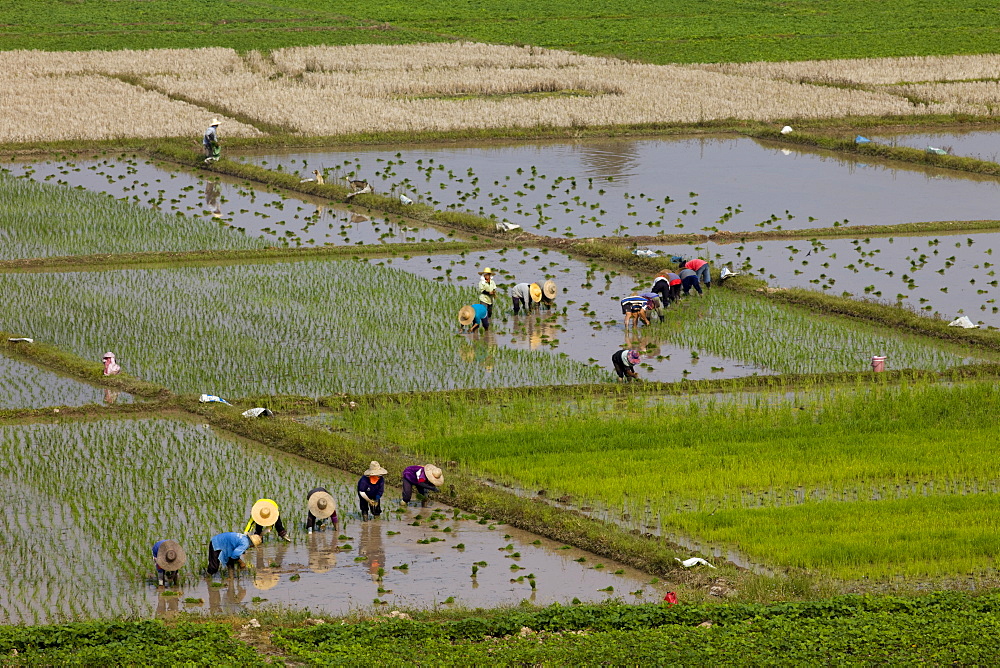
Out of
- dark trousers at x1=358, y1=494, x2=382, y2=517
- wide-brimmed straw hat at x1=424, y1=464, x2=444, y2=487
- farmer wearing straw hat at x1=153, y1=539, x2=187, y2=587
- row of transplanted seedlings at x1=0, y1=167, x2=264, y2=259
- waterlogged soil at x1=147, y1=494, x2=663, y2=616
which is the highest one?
row of transplanted seedlings at x1=0, y1=167, x2=264, y2=259

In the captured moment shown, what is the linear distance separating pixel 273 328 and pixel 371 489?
18.0ft

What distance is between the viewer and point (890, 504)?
34.0ft

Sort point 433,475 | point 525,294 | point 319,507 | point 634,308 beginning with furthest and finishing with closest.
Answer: point 525,294, point 634,308, point 433,475, point 319,507

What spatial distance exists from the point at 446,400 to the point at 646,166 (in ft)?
40.4

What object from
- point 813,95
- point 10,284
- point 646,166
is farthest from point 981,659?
point 813,95

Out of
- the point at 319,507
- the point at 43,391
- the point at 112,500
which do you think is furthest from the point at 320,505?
the point at 43,391

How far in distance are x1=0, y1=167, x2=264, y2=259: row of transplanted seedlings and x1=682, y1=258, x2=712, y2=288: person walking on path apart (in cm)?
611

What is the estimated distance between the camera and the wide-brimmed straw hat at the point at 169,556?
9172 mm

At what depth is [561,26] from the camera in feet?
142

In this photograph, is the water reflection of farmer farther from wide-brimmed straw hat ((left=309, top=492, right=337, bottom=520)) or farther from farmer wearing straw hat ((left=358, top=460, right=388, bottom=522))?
wide-brimmed straw hat ((left=309, top=492, right=337, bottom=520))

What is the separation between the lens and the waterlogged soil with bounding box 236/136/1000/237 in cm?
2069

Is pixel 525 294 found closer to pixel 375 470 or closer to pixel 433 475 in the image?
pixel 433 475

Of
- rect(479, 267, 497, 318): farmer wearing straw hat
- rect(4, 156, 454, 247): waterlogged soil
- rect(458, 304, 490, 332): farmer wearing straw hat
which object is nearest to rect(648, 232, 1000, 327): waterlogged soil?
rect(479, 267, 497, 318): farmer wearing straw hat

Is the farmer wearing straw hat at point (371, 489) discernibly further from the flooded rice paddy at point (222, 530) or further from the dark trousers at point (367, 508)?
the flooded rice paddy at point (222, 530)
